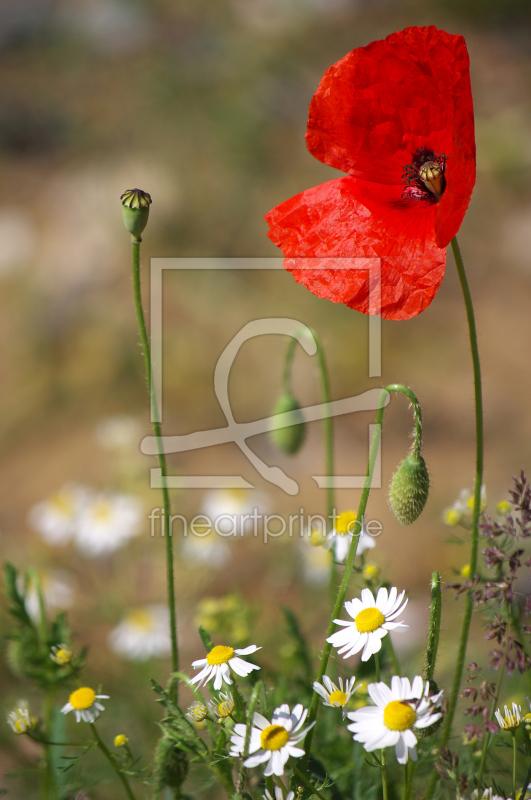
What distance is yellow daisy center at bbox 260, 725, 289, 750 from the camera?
0.91m

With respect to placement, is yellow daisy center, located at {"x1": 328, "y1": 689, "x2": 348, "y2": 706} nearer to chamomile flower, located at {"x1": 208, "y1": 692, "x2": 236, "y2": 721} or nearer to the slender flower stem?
chamomile flower, located at {"x1": 208, "y1": 692, "x2": 236, "y2": 721}

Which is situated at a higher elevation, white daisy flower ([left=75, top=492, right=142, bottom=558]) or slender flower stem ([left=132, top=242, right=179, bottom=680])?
slender flower stem ([left=132, top=242, right=179, bottom=680])

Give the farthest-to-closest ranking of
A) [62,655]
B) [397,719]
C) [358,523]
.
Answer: [62,655] < [358,523] < [397,719]

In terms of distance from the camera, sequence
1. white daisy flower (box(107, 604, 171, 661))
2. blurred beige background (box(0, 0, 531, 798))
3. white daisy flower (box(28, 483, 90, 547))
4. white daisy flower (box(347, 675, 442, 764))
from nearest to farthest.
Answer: white daisy flower (box(347, 675, 442, 764)), white daisy flower (box(107, 604, 171, 661)), white daisy flower (box(28, 483, 90, 547)), blurred beige background (box(0, 0, 531, 798))

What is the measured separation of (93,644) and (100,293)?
2539mm

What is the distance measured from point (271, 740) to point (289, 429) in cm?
96

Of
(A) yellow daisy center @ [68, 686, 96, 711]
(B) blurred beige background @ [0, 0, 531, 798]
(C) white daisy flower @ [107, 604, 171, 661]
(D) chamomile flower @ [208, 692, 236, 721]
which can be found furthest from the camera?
(B) blurred beige background @ [0, 0, 531, 798]

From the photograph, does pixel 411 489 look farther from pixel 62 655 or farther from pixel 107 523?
pixel 107 523

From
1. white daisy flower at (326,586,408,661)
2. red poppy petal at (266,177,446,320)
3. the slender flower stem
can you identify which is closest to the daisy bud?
the slender flower stem

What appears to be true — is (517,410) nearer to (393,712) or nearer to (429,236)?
(429,236)

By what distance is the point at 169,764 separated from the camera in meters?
1.06

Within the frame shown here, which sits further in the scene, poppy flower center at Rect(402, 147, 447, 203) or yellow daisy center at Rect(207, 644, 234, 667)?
poppy flower center at Rect(402, 147, 447, 203)

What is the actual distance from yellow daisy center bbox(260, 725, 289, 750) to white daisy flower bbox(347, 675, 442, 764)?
0.31 ft

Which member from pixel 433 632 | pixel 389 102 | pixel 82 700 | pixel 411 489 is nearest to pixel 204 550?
pixel 82 700
